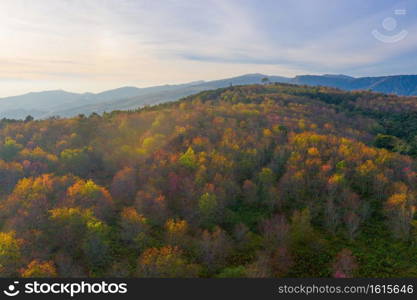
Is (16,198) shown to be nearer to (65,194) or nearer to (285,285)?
(65,194)

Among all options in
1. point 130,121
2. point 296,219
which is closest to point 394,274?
point 296,219

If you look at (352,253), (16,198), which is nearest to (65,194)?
(16,198)

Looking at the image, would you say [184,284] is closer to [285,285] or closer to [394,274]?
[285,285]

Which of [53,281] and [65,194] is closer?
[53,281]

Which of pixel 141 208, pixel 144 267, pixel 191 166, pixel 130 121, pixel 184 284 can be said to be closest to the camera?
pixel 184 284

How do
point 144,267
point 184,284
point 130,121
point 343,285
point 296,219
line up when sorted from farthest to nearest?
point 130,121 < point 296,219 < point 144,267 < point 343,285 < point 184,284

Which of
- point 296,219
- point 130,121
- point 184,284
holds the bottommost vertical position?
Answer: point 296,219

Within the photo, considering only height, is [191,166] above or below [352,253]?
above
